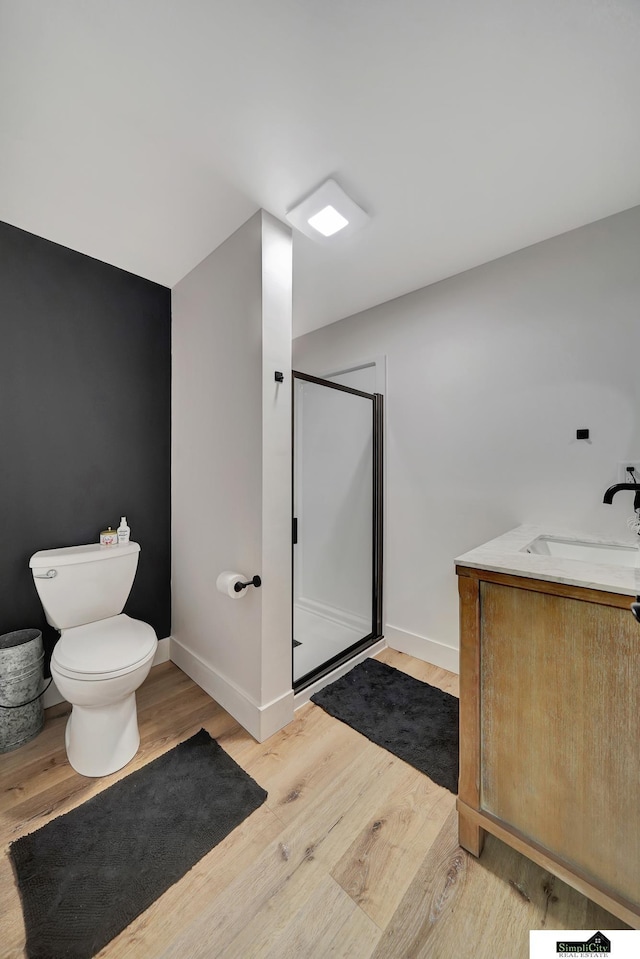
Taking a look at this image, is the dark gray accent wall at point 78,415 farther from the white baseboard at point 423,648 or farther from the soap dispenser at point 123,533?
the white baseboard at point 423,648

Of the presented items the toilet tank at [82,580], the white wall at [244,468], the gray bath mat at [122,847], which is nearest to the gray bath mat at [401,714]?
the white wall at [244,468]

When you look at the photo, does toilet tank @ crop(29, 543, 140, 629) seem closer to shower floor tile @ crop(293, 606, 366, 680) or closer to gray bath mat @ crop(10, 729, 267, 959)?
gray bath mat @ crop(10, 729, 267, 959)

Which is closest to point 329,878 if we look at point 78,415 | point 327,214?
point 78,415

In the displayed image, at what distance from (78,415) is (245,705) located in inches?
65.1

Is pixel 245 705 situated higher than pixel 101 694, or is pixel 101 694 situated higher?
pixel 101 694

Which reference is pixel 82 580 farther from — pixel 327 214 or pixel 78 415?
pixel 327 214

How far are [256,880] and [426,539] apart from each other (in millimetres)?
1630

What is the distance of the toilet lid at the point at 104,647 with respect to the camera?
4.51ft

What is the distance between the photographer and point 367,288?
219cm

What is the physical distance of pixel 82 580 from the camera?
5.49 feet

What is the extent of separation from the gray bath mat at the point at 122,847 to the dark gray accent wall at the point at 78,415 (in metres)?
0.88

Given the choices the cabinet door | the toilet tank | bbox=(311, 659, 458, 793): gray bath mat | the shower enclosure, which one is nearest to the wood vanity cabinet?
the cabinet door

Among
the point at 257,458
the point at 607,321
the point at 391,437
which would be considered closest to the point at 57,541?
the point at 257,458

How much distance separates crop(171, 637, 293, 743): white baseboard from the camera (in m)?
1.57
